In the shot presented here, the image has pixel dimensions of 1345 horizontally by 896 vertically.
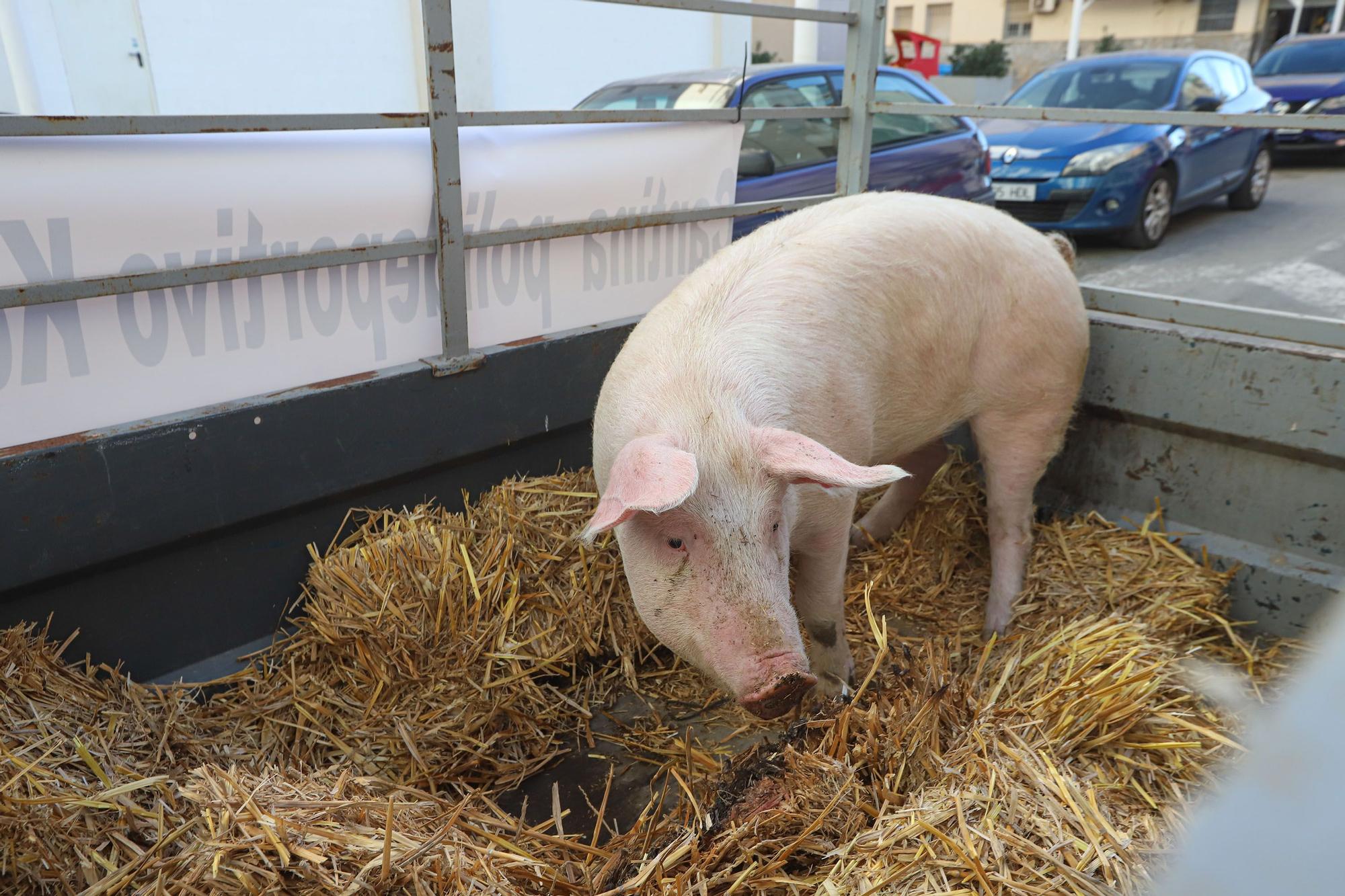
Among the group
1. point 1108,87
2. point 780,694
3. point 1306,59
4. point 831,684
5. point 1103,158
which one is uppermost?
point 1306,59

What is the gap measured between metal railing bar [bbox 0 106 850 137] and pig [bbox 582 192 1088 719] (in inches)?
29.8

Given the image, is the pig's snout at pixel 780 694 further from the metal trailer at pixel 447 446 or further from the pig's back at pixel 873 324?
the metal trailer at pixel 447 446

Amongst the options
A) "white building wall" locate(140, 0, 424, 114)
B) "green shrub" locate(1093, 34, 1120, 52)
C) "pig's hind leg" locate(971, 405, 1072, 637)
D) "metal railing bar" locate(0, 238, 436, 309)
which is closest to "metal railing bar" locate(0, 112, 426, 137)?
"metal railing bar" locate(0, 238, 436, 309)

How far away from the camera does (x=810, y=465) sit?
220cm

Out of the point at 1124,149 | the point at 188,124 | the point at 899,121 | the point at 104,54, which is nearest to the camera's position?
the point at 188,124

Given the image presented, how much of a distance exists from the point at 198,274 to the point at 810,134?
4250 mm

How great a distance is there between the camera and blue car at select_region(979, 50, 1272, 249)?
891 cm

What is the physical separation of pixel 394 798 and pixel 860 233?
209 centimetres

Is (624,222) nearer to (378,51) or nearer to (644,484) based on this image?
(644,484)

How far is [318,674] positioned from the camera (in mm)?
2877

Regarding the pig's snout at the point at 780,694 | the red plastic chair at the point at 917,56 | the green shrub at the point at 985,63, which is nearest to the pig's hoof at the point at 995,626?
the pig's snout at the point at 780,694

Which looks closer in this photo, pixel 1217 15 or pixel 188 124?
pixel 188 124

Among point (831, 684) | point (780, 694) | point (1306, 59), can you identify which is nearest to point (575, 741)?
point (831, 684)

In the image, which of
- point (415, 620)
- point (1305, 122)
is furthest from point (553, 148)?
point (1305, 122)
